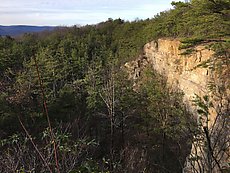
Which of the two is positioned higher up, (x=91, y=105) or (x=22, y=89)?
(x=22, y=89)

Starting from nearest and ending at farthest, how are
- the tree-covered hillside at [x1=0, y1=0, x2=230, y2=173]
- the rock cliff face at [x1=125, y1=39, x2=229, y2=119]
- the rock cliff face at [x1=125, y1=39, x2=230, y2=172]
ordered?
the tree-covered hillside at [x1=0, y1=0, x2=230, y2=173], the rock cliff face at [x1=125, y1=39, x2=230, y2=172], the rock cliff face at [x1=125, y1=39, x2=229, y2=119]

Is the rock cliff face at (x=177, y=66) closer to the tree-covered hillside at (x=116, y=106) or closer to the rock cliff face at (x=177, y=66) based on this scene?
the rock cliff face at (x=177, y=66)

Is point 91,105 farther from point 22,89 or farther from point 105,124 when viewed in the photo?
point 22,89

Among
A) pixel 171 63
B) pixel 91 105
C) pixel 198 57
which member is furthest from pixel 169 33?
pixel 91 105

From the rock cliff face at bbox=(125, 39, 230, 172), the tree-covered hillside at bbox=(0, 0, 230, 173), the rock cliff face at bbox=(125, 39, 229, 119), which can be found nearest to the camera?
the tree-covered hillside at bbox=(0, 0, 230, 173)

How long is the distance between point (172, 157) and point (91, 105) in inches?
244

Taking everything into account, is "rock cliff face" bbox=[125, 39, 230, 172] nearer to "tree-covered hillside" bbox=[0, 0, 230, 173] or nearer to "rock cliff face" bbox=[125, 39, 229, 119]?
"rock cliff face" bbox=[125, 39, 229, 119]

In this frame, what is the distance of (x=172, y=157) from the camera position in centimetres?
1650

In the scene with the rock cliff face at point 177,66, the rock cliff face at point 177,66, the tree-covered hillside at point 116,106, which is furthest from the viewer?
the rock cliff face at point 177,66

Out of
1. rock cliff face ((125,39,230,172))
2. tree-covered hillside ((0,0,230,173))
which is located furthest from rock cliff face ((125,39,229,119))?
tree-covered hillside ((0,0,230,173))

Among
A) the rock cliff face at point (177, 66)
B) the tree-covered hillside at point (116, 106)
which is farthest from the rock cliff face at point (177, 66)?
the tree-covered hillside at point (116, 106)

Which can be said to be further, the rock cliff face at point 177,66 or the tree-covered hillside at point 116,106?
the rock cliff face at point 177,66

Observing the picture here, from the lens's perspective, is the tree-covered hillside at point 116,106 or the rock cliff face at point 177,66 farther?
the rock cliff face at point 177,66

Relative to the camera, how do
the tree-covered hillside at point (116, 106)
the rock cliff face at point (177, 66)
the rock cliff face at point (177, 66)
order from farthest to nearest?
the rock cliff face at point (177, 66) < the rock cliff face at point (177, 66) < the tree-covered hillside at point (116, 106)
